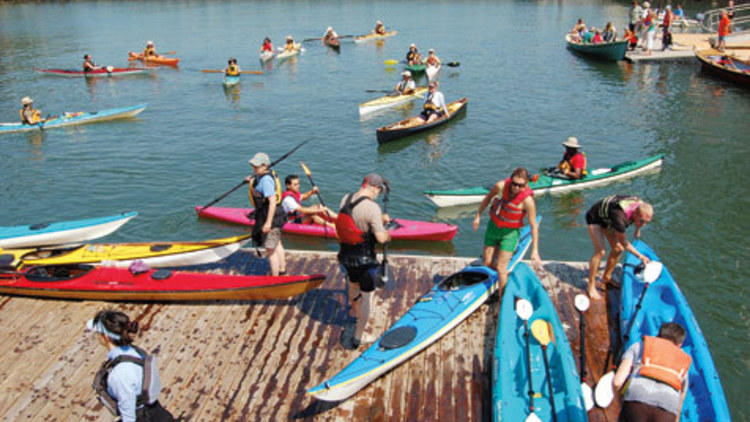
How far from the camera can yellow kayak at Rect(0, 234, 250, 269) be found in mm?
8109

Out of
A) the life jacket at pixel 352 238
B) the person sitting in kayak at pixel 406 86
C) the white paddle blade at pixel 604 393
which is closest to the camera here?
the white paddle blade at pixel 604 393

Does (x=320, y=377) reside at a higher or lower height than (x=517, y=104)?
lower

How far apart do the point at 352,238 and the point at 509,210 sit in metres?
2.03

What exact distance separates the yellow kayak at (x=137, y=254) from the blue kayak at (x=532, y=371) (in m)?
4.13

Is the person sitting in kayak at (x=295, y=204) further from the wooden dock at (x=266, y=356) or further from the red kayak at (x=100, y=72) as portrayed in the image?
the red kayak at (x=100, y=72)

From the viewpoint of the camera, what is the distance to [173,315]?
711 centimetres

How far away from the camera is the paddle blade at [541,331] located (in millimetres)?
5727

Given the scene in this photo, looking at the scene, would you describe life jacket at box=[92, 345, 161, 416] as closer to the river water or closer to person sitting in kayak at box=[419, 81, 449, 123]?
the river water

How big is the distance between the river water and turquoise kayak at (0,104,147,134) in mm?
369

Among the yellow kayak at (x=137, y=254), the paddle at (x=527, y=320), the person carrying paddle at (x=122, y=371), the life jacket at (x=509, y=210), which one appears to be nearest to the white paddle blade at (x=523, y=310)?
the paddle at (x=527, y=320)

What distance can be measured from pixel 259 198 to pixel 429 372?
119 inches

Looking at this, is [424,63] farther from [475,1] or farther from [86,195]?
[475,1]

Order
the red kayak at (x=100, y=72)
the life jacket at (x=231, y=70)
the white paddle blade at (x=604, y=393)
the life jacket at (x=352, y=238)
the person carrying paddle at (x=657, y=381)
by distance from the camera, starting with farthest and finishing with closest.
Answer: the red kayak at (x=100, y=72)
the life jacket at (x=231, y=70)
the life jacket at (x=352, y=238)
the white paddle blade at (x=604, y=393)
the person carrying paddle at (x=657, y=381)

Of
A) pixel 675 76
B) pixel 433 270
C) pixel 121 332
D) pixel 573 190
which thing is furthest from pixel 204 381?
pixel 675 76
